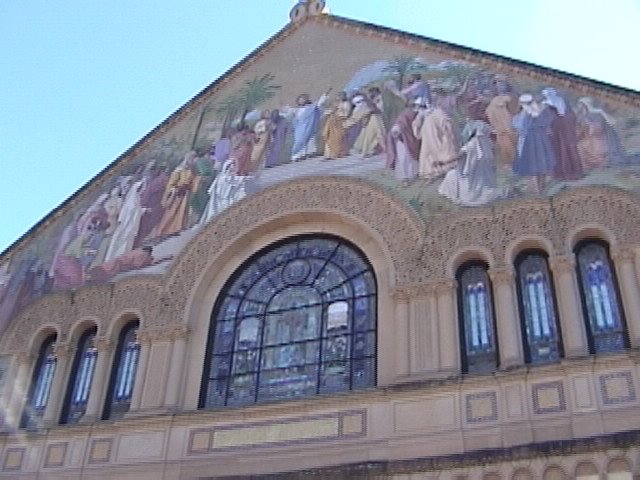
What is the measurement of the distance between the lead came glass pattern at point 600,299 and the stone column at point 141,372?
275 inches

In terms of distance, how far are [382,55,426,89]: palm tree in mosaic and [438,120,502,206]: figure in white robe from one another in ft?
6.92

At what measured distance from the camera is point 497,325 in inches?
460

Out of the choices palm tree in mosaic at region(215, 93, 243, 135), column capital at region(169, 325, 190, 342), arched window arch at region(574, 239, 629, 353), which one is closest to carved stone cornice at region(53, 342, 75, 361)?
column capital at region(169, 325, 190, 342)

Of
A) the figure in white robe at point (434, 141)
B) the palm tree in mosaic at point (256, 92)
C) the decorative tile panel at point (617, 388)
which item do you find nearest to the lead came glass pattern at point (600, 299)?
the decorative tile panel at point (617, 388)

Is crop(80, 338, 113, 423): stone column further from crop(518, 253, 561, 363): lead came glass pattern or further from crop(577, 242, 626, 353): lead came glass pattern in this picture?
crop(577, 242, 626, 353): lead came glass pattern

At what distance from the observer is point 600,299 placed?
11414mm

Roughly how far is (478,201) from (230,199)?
4699 millimetres

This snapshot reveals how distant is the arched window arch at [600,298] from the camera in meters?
11.0

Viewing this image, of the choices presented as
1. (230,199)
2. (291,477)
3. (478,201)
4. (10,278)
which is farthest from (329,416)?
(10,278)

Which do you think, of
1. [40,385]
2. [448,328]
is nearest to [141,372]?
[40,385]

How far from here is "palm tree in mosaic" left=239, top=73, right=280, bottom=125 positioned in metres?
16.5

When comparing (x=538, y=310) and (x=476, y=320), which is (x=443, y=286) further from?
(x=538, y=310)

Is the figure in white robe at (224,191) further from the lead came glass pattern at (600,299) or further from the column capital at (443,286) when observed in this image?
the lead came glass pattern at (600,299)

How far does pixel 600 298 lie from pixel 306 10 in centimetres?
923
